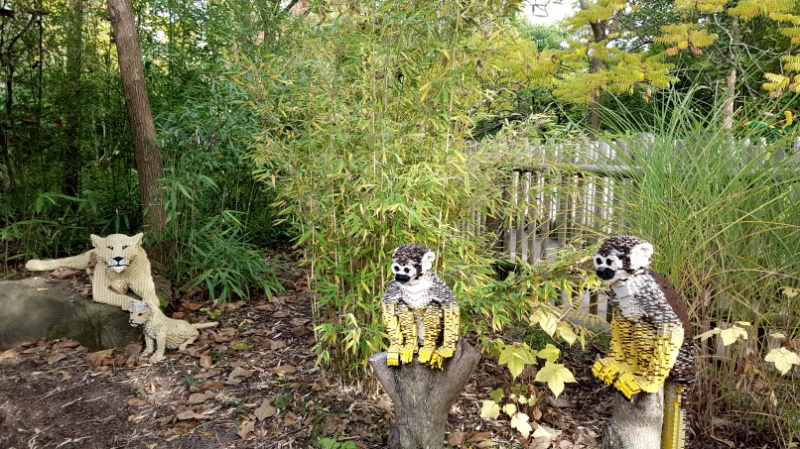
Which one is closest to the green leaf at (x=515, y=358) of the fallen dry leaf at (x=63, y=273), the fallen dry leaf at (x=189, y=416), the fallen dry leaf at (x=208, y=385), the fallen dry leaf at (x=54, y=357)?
the fallen dry leaf at (x=189, y=416)

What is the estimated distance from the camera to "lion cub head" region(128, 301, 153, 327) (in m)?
2.79

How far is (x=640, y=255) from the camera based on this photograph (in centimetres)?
137

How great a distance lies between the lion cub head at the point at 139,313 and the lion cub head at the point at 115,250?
0.69 feet

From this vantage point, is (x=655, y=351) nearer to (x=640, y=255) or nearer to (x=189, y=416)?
(x=640, y=255)

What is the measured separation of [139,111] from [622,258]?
10.6 feet

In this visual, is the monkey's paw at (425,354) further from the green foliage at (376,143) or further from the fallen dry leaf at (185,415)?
the fallen dry leaf at (185,415)

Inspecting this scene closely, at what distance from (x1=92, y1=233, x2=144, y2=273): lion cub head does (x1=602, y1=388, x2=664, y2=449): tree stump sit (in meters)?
2.42

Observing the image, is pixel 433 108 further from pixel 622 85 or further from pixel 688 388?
pixel 622 85

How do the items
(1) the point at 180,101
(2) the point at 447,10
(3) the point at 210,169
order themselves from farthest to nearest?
(1) the point at 180,101, (3) the point at 210,169, (2) the point at 447,10

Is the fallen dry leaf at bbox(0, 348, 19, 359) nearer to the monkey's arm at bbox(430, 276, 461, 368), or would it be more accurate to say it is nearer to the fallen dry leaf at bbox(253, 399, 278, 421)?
the fallen dry leaf at bbox(253, 399, 278, 421)

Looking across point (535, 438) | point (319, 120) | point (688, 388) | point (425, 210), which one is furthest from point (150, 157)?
point (688, 388)

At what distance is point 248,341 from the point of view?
3.13 meters

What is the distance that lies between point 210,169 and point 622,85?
4.51m

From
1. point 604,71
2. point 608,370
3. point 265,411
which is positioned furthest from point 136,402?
point 604,71
